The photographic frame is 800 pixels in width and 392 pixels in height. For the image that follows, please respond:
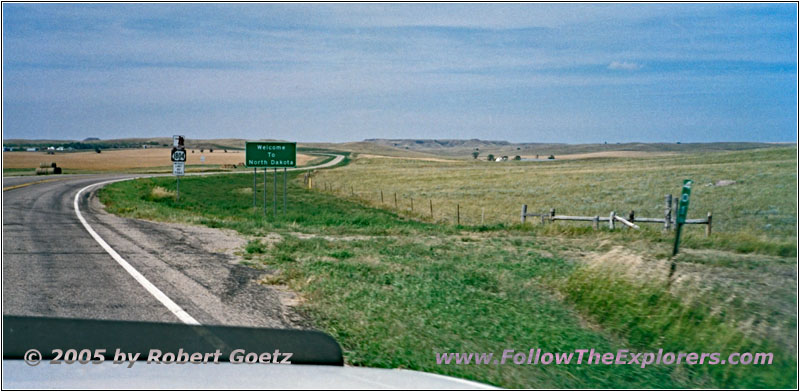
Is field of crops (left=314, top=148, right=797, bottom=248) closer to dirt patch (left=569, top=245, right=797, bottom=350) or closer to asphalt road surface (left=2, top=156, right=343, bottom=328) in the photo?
dirt patch (left=569, top=245, right=797, bottom=350)

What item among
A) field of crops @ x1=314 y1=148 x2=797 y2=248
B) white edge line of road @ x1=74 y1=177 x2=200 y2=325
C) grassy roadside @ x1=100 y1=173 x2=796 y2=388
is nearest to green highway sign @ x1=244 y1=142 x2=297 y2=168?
field of crops @ x1=314 y1=148 x2=797 y2=248

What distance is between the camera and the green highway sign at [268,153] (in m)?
28.6

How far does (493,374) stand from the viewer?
216 inches

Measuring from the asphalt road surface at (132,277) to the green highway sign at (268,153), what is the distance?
10808 mm

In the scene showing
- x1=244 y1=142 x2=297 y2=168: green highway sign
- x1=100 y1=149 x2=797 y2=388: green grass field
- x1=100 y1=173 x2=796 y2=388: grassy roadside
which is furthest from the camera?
x1=244 y1=142 x2=297 y2=168: green highway sign

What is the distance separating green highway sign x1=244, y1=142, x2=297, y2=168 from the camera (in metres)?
28.6

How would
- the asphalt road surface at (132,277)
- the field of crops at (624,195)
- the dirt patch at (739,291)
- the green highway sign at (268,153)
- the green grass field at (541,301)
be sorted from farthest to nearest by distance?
the field of crops at (624,195), the green highway sign at (268,153), the asphalt road surface at (132,277), the dirt patch at (739,291), the green grass field at (541,301)

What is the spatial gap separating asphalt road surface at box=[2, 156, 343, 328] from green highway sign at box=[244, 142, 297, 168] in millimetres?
10808

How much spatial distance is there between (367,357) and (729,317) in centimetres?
424

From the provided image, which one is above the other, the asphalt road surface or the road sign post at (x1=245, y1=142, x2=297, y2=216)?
the road sign post at (x1=245, y1=142, x2=297, y2=216)

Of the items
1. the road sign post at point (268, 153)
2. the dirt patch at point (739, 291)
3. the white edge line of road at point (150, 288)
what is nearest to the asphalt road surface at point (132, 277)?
the white edge line of road at point (150, 288)

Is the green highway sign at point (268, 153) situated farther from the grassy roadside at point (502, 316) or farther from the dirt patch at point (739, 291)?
the dirt patch at point (739, 291)

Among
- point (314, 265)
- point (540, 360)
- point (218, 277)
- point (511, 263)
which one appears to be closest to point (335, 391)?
point (540, 360)

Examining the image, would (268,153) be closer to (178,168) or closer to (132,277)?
(178,168)
